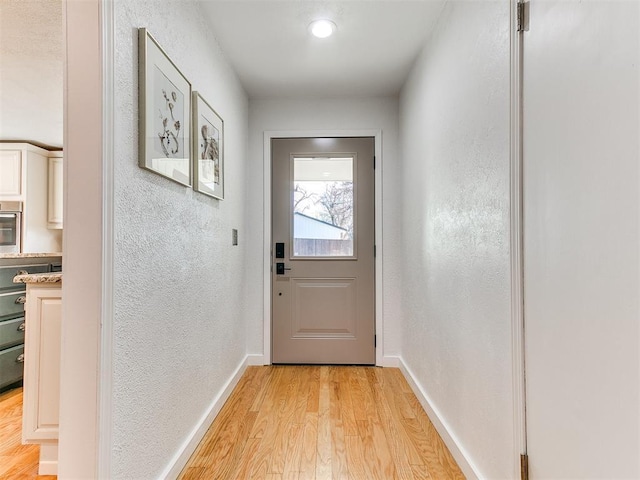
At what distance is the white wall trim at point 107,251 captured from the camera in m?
1.09

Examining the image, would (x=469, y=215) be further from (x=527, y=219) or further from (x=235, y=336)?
(x=235, y=336)

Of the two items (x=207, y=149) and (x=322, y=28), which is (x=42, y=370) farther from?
(x=322, y=28)

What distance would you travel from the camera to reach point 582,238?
2.97 feet

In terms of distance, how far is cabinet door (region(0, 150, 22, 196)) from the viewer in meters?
4.07

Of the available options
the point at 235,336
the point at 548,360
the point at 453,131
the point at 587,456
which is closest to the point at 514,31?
the point at 453,131

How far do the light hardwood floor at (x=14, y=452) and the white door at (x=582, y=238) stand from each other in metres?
1.99


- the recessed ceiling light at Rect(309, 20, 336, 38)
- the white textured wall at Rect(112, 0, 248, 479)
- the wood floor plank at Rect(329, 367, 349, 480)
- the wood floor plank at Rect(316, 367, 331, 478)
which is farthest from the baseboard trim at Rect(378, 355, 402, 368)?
the recessed ceiling light at Rect(309, 20, 336, 38)

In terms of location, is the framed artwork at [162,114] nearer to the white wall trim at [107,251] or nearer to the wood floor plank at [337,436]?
the white wall trim at [107,251]

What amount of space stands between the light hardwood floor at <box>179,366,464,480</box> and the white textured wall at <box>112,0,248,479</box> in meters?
0.21

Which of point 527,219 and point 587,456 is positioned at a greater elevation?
point 527,219

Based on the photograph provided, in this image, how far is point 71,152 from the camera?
1.10 meters

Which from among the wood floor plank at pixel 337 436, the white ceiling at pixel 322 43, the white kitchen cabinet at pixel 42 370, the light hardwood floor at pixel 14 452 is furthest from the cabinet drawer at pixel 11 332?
the white ceiling at pixel 322 43

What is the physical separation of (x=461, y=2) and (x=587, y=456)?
73.5 inches

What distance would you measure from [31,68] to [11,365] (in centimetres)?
217
